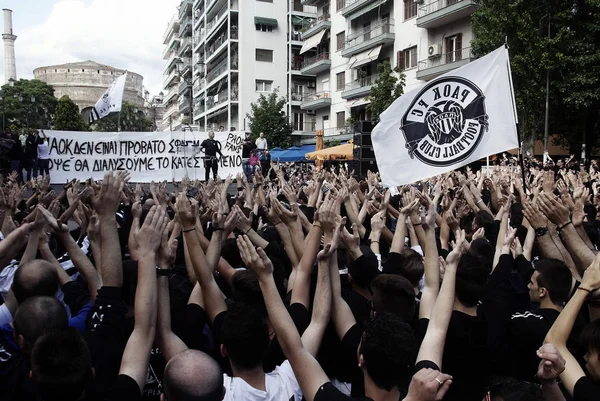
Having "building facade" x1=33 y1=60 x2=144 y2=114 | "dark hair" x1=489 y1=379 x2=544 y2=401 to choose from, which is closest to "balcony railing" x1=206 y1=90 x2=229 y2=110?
"building facade" x1=33 y1=60 x2=144 y2=114

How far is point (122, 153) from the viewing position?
12531mm

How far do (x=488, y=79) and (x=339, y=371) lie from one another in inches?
182

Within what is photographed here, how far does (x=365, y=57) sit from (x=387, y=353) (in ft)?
123

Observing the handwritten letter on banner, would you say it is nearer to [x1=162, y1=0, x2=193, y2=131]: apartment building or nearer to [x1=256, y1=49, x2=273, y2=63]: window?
[x1=256, y1=49, x2=273, y2=63]: window

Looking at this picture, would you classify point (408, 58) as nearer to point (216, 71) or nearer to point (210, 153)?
point (210, 153)

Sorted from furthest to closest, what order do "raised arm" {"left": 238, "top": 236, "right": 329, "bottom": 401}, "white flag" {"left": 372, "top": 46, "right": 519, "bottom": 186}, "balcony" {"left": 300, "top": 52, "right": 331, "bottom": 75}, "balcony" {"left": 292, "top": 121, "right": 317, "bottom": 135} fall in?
"balcony" {"left": 292, "top": 121, "right": 317, "bottom": 135} < "balcony" {"left": 300, "top": 52, "right": 331, "bottom": 75} < "white flag" {"left": 372, "top": 46, "right": 519, "bottom": 186} < "raised arm" {"left": 238, "top": 236, "right": 329, "bottom": 401}

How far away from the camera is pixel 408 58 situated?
33938 millimetres

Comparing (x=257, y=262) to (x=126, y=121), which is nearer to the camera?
(x=257, y=262)

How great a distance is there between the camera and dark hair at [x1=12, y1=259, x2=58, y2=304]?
2.84 metres

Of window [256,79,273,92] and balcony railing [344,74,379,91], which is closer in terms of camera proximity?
balcony railing [344,74,379,91]

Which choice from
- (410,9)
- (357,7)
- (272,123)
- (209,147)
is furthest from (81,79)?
(209,147)

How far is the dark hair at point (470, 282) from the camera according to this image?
2.98 m

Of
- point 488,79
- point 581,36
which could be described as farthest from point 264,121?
point 488,79

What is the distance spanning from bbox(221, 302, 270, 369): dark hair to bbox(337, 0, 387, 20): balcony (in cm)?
3669
